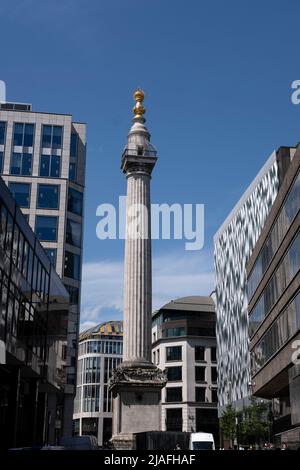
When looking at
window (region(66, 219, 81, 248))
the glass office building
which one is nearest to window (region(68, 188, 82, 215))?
the glass office building

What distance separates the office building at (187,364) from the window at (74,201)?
48465mm

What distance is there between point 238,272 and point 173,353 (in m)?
31.5

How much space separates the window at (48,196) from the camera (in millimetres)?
75500

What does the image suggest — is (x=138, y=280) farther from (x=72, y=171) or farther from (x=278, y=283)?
(x=72, y=171)

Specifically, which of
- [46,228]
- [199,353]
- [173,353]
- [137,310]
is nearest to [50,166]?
[46,228]

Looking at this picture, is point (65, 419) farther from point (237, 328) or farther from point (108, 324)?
point (108, 324)

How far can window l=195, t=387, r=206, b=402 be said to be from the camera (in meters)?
114

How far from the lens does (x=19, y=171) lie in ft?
253

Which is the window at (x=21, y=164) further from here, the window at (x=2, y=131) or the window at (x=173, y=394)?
the window at (x=173, y=394)

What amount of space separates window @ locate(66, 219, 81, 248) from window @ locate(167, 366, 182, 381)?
48788 mm

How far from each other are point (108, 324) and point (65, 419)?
89546mm

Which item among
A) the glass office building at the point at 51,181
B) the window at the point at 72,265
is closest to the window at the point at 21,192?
the glass office building at the point at 51,181

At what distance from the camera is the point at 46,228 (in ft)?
244

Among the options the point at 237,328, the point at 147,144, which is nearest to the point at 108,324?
the point at 237,328
